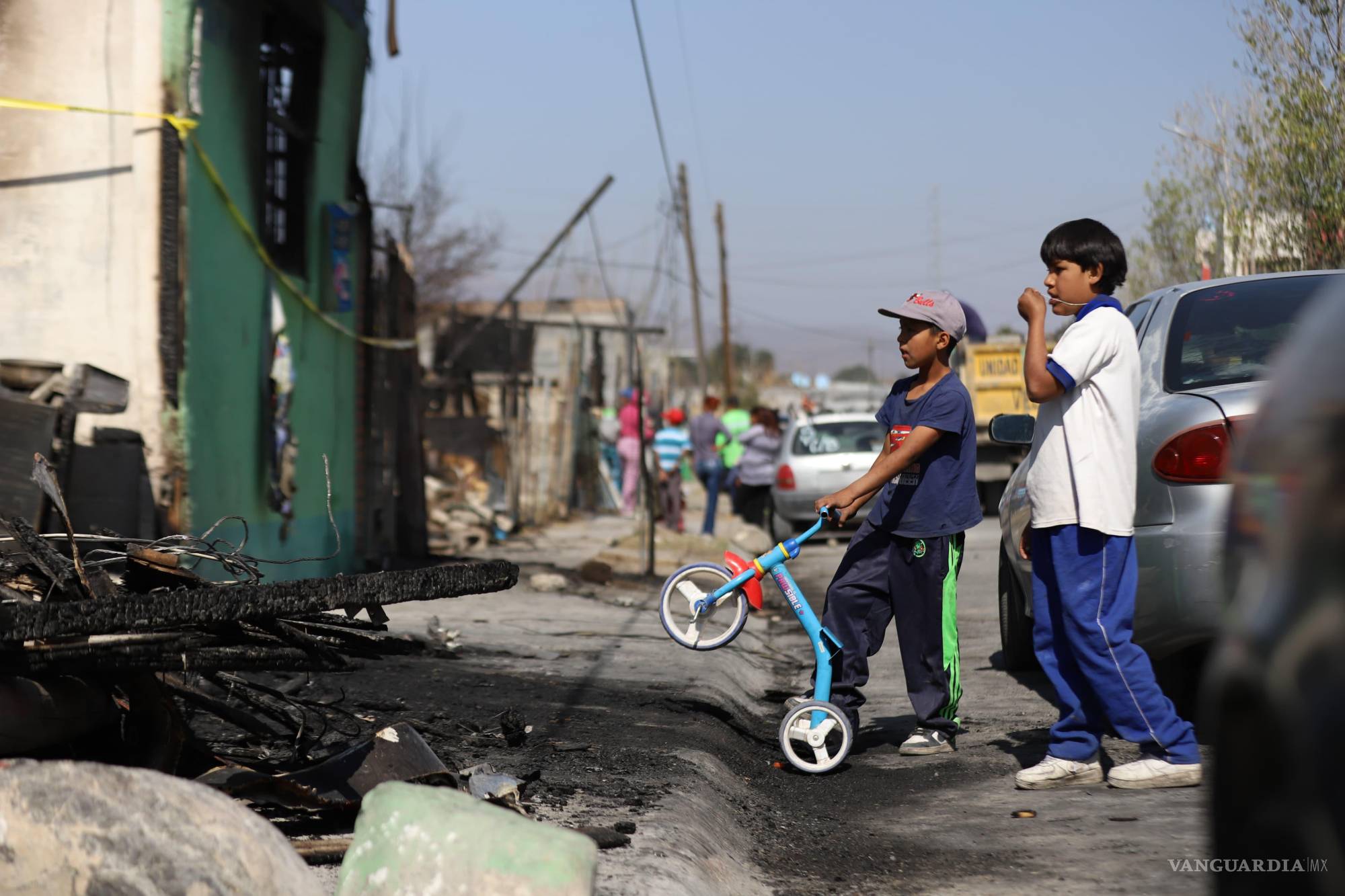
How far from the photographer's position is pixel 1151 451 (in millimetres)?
4715

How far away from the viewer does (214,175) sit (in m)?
8.41

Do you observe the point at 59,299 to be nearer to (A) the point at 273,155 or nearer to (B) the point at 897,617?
(A) the point at 273,155

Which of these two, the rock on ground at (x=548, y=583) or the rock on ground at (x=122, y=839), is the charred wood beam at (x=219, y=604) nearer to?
the rock on ground at (x=122, y=839)

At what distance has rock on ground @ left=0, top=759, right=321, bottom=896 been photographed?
250 cm

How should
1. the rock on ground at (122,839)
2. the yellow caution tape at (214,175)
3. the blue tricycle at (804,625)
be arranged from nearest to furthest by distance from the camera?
1. the rock on ground at (122,839)
2. the blue tricycle at (804,625)
3. the yellow caution tape at (214,175)

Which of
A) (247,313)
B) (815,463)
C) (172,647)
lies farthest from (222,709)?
(815,463)

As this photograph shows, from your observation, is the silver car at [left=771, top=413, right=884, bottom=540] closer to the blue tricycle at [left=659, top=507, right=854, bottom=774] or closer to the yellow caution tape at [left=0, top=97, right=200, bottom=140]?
the yellow caution tape at [left=0, top=97, right=200, bottom=140]

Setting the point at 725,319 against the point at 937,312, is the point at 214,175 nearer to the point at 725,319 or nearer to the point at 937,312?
the point at 937,312

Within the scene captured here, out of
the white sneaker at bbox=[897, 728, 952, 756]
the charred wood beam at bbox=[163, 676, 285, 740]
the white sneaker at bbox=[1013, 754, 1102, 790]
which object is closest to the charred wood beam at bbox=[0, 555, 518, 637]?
the charred wood beam at bbox=[163, 676, 285, 740]

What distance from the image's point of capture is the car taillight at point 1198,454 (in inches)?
179

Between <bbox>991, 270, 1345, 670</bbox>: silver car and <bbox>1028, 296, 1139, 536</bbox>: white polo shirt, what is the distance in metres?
0.30

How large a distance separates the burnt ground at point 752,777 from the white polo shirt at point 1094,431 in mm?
951

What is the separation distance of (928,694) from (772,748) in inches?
32.8

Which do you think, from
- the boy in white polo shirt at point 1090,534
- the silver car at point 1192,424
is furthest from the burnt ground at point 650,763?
the silver car at point 1192,424
